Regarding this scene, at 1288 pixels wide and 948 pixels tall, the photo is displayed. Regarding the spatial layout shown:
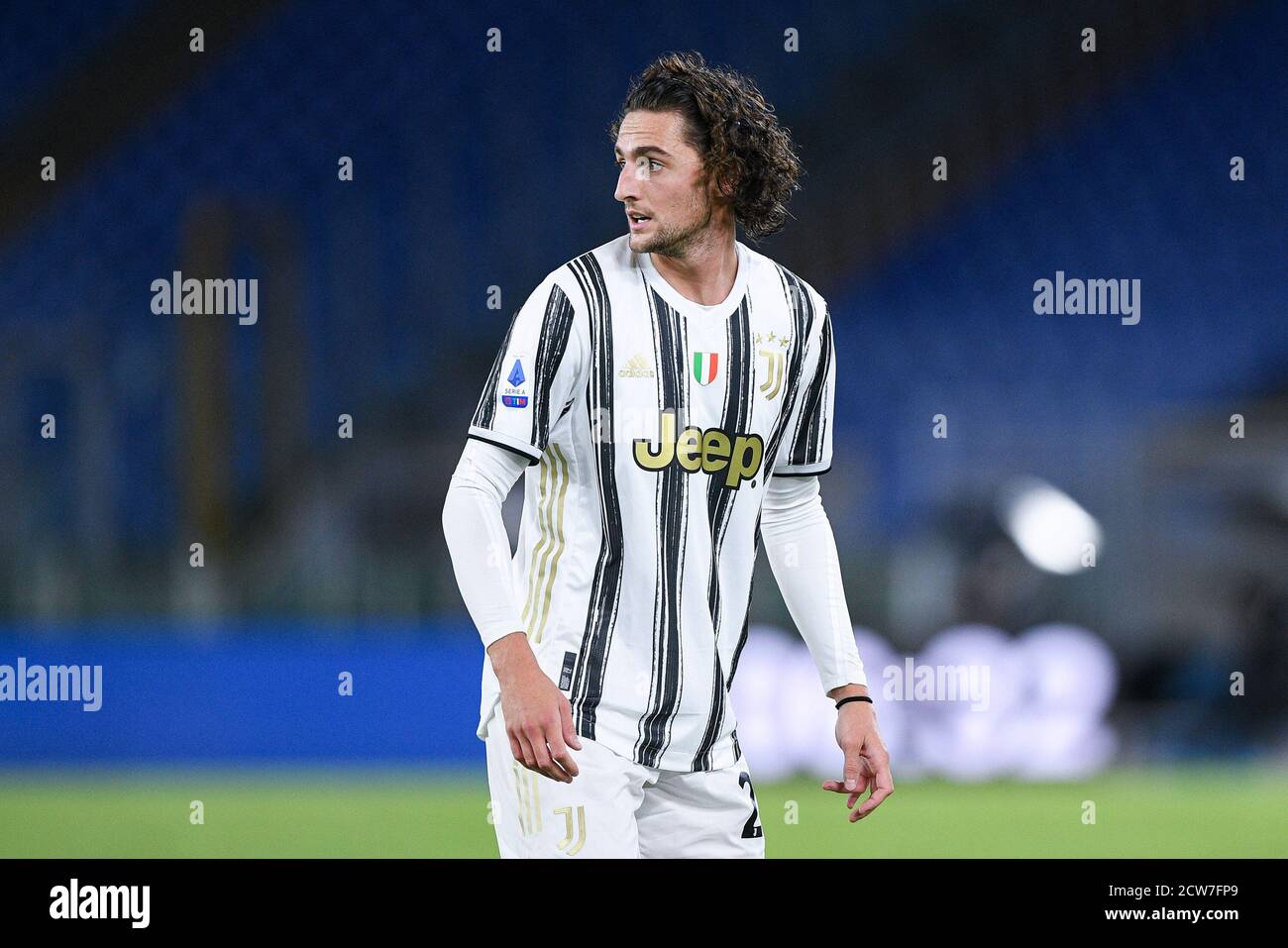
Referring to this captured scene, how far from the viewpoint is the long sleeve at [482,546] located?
203 cm

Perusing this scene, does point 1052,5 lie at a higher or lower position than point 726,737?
higher

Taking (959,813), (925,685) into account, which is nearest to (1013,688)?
(925,685)

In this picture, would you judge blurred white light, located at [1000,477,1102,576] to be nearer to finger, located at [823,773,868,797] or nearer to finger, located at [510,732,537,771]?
finger, located at [823,773,868,797]

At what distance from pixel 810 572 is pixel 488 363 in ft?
17.6

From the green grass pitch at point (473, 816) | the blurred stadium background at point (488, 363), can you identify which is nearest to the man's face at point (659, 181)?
the green grass pitch at point (473, 816)

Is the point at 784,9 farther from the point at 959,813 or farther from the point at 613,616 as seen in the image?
the point at 613,616

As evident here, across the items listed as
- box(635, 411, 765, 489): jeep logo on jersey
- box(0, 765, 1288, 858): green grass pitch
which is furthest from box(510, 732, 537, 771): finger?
box(0, 765, 1288, 858): green grass pitch

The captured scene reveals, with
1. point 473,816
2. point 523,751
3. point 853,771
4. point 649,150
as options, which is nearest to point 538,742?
point 523,751

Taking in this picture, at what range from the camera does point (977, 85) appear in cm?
837

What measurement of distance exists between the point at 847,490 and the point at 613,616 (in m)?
4.74

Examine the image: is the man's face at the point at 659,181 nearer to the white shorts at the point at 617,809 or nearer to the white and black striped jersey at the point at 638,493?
the white and black striped jersey at the point at 638,493

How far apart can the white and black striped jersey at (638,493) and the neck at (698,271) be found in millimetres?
15

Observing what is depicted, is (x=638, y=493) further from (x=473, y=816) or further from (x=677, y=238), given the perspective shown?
→ (x=473, y=816)

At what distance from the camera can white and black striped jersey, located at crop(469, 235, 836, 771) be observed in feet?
7.11
